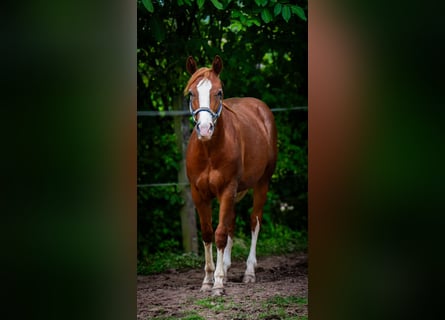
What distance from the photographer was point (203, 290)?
5.12 m

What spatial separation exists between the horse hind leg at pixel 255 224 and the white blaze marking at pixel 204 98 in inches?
55.7

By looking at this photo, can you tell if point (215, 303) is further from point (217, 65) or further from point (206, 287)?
point (217, 65)

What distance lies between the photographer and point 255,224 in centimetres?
579

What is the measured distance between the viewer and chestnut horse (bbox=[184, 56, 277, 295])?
4781 millimetres

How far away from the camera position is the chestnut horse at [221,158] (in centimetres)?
478

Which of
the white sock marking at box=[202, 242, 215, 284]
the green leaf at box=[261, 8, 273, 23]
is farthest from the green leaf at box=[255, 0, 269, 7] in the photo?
the white sock marking at box=[202, 242, 215, 284]

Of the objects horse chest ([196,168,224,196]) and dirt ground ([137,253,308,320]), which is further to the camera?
horse chest ([196,168,224,196])
